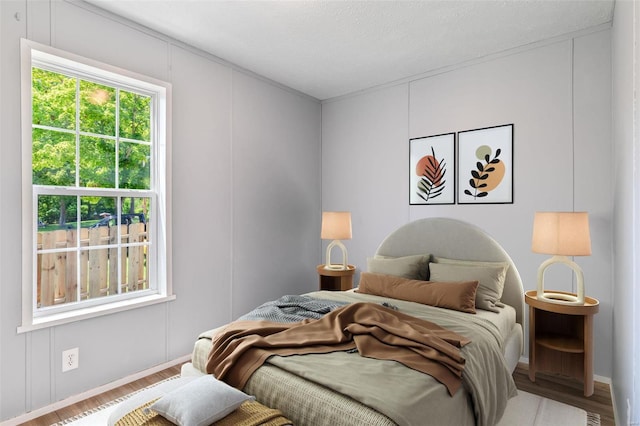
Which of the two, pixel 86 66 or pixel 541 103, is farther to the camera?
pixel 541 103

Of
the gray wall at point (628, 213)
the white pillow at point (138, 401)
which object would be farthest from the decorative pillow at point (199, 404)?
the gray wall at point (628, 213)

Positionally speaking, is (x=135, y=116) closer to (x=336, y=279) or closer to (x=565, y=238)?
(x=336, y=279)

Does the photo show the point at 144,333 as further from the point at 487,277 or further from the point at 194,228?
the point at 487,277

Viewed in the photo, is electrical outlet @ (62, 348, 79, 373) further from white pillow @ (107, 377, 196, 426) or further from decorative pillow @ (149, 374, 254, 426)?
decorative pillow @ (149, 374, 254, 426)

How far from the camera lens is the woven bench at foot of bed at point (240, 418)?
1.41 meters

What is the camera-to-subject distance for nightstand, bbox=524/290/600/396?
8.34ft

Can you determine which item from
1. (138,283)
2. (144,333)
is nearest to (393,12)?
(138,283)

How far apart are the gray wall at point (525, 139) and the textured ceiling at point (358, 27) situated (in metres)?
0.22

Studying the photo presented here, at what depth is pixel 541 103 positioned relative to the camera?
3.10 meters

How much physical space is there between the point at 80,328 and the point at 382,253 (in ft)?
8.97

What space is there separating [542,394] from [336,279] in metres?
2.10

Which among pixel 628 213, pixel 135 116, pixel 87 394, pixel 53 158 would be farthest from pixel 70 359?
pixel 628 213

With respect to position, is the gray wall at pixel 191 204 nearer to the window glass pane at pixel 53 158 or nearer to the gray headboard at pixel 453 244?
the window glass pane at pixel 53 158

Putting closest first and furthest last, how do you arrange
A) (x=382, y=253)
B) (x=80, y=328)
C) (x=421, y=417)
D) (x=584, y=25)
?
(x=421, y=417), (x=80, y=328), (x=584, y=25), (x=382, y=253)
